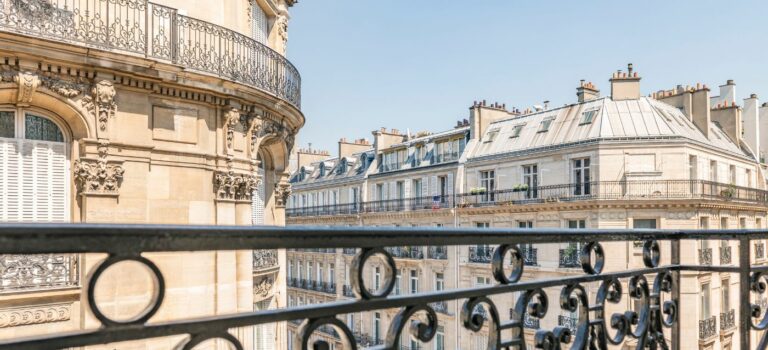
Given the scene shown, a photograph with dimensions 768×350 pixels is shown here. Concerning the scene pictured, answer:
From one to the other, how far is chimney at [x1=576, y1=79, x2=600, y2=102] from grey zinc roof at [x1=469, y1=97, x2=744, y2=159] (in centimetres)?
81

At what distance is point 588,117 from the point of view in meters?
30.3

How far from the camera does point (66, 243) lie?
122 centimetres

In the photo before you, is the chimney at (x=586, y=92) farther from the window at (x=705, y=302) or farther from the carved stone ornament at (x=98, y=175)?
the carved stone ornament at (x=98, y=175)

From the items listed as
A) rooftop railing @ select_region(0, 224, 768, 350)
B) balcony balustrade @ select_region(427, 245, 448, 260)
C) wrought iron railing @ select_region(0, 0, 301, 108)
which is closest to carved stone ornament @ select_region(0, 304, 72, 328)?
wrought iron railing @ select_region(0, 0, 301, 108)

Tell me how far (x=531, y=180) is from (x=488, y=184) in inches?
120

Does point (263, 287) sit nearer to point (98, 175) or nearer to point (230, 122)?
point (230, 122)

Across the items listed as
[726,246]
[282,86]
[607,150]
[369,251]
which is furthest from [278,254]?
[726,246]

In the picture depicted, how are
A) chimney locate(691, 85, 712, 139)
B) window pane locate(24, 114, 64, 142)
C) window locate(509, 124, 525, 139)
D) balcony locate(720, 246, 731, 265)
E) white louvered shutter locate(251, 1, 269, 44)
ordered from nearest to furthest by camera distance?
window pane locate(24, 114, 64, 142)
white louvered shutter locate(251, 1, 269, 44)
balcony locate(720, 246, 731, 265)
chimney locate(691, 85, 712, 139)
window locate(509, 124, 525, 139)

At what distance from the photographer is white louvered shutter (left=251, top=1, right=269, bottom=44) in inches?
525

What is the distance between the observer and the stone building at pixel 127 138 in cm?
853

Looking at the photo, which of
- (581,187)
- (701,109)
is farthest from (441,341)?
(701,109)

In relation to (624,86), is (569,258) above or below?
below

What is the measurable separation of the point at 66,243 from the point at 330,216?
45397 mm

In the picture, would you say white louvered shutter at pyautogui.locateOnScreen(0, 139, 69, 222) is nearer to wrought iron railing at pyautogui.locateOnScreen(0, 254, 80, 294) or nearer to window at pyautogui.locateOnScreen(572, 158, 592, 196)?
wrought iron railing at pyautogui.locateOnScreen(0, 254, 80, 294)
